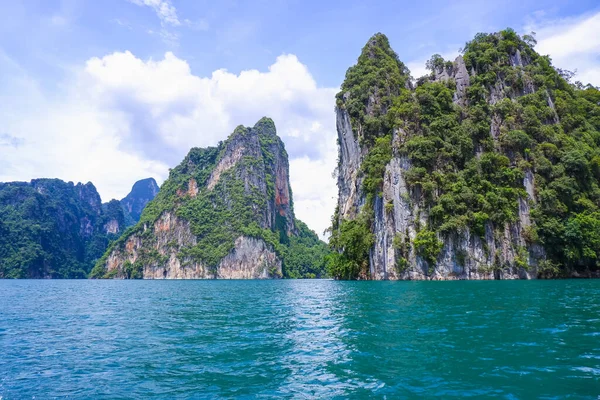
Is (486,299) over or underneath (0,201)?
underneath

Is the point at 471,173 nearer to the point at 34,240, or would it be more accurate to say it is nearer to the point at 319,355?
the point at 319,355

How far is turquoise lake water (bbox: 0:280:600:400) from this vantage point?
784 cm

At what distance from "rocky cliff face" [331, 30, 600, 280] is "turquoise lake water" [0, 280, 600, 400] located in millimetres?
31885

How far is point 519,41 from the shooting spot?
63.7 meters

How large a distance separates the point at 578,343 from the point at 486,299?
1197 cm

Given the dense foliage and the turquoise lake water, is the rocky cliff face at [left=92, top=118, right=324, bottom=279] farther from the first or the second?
the turquoise lake water

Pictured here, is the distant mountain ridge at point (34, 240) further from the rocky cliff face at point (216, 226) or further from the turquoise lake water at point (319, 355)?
the turquoise lake water at point (319, 355)

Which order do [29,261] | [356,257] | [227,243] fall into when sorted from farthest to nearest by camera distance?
[29,261] < [227,243] < [356,257]

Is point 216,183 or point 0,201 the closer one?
point 216,183

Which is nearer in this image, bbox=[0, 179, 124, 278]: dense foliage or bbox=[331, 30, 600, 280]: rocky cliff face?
bbox=[331, 30, 600, 280]: rocky cliff face

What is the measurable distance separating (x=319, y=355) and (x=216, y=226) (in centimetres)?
13073

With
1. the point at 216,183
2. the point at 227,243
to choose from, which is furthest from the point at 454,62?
the point at 216,183

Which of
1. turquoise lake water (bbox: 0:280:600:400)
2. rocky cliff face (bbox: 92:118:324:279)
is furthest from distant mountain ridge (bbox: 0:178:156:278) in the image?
turquoise lake water (bbox: 0:280:600:400)

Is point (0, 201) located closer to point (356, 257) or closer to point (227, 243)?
point (227, 243)
